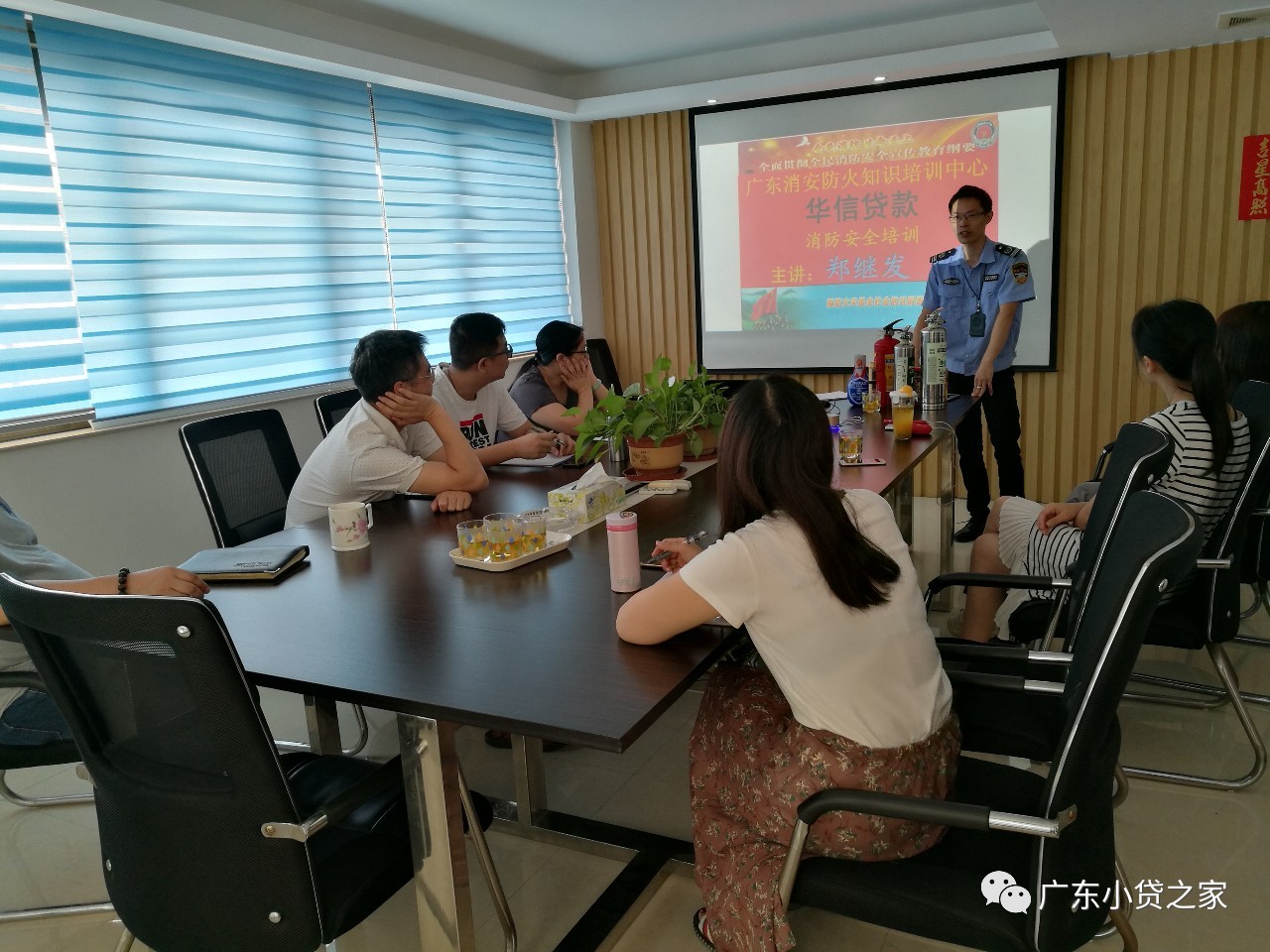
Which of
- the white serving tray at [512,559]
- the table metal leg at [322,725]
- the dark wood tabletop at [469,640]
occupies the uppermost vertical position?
the white serving tray at [512,559]

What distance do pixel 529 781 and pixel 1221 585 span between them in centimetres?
177

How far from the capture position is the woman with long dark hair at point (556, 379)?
3697mm

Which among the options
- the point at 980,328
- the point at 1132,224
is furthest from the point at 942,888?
the point at 1132,224

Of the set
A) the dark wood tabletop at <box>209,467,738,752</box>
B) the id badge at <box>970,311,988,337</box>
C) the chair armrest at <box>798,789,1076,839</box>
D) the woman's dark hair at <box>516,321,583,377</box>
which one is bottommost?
the chair armrest at <box>798,789,1076,839</box>

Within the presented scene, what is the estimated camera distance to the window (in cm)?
368

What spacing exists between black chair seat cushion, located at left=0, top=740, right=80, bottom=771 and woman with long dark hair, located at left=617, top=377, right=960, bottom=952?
126cm

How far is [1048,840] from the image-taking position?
125cm

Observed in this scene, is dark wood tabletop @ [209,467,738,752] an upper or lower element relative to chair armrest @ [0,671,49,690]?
upper

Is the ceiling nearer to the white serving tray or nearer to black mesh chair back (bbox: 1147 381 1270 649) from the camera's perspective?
black mesh chair back (bbox: 1147 381 1270 649)

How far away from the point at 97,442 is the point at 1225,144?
17.4ft

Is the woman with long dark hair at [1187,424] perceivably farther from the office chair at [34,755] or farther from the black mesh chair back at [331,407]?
the office chair at [34,755]

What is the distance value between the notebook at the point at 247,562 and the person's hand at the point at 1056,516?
79.2 inches

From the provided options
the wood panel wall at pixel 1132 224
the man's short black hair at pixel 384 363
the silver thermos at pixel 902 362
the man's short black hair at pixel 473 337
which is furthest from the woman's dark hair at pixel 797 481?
the wood panel wall at pixel 1132 224

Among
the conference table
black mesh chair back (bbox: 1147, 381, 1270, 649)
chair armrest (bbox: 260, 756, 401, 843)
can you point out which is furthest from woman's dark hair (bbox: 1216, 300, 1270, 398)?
chair armrest (bbox: 260, 756, 401, 843)
